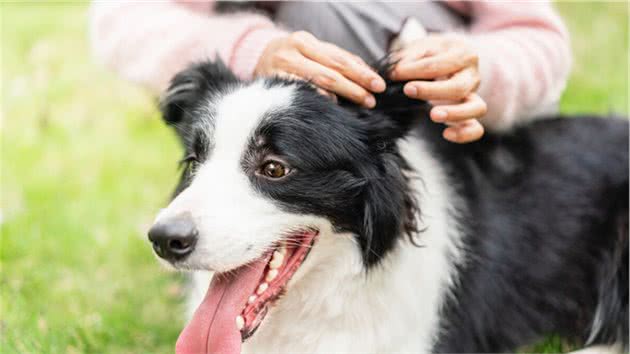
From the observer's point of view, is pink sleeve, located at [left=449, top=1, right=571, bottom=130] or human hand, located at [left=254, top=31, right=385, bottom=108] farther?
pink sleeve, located at [left=449, top=1, right=571, bottom=130]

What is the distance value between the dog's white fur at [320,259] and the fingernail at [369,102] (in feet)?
0.80

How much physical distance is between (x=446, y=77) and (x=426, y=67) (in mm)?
101

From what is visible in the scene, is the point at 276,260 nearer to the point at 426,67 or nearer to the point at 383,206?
the point at 383,206

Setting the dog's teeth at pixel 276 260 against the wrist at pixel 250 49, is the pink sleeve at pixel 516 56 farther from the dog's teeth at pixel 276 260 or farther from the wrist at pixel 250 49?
the dog's teeth at pixel 276 260

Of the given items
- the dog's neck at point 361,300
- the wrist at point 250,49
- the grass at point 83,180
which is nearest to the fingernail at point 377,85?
the dog's neck at point 361,300

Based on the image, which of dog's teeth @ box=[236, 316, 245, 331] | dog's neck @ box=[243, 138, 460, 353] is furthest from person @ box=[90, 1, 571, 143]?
dog's teeth @ box=[236, 316, 245, 331]

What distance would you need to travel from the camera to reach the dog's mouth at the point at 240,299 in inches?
81.9

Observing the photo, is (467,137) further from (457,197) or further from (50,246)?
(50,246)

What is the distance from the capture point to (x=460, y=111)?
2248mm

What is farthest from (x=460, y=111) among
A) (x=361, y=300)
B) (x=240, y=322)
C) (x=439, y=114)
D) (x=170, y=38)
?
(x=170, y=38)

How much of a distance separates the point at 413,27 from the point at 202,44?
0.77 m

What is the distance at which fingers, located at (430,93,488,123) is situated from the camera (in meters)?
2.22

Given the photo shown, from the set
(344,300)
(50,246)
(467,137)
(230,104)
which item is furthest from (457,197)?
(50,246)

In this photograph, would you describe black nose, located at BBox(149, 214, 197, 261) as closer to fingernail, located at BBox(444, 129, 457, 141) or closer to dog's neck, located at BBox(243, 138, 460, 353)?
dog's neck, located at BBox(243, 138, 460, 353)
